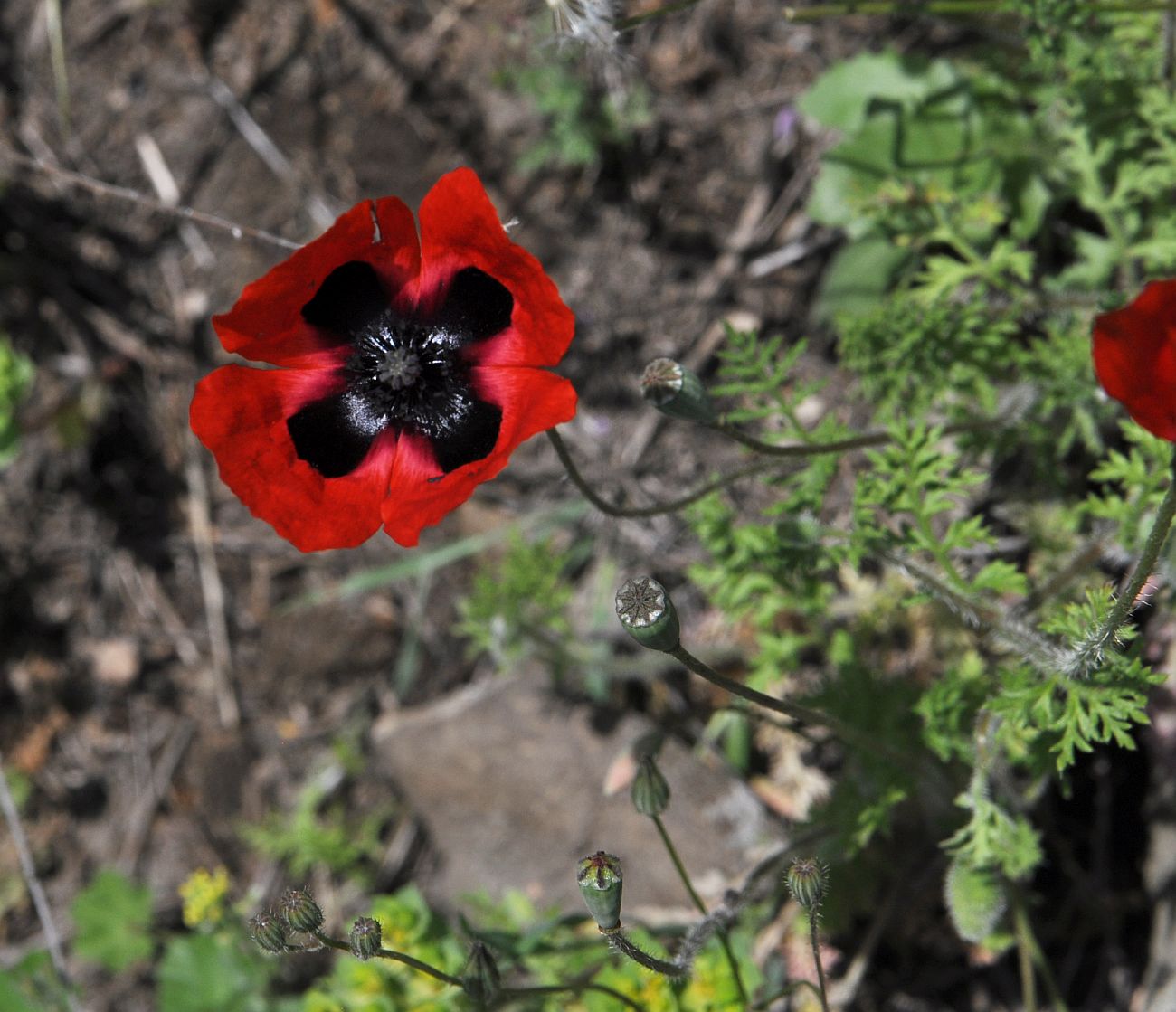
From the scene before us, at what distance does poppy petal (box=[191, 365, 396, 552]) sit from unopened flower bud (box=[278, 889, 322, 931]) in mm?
733

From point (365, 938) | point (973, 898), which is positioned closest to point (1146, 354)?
point (973, 898)

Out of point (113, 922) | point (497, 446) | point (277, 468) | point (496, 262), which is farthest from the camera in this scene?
point (113, 922)

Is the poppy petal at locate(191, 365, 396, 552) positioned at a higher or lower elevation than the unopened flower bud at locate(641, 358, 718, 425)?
lower

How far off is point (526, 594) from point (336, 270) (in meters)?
1.39

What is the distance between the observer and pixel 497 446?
8.18ft

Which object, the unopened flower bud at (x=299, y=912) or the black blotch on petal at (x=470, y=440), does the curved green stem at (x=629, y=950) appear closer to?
the unopened flower bud at (x=299, y=912)

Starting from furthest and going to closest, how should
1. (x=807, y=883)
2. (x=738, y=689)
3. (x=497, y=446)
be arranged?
1. (x=497, y=446)
2. (x=738, y=689)
3. (x=807, y=883)

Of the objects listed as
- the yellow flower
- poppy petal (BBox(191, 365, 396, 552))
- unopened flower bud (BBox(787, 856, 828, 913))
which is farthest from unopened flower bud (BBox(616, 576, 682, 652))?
the yellow flower

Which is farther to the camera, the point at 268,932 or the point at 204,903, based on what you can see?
the point at 204,903

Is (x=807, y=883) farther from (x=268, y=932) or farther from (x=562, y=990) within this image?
(x=268, y=932)

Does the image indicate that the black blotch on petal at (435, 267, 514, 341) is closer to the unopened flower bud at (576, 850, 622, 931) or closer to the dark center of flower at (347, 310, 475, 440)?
the dark center of flower at (347, 310, 475, 440)

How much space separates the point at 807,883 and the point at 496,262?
152 cm

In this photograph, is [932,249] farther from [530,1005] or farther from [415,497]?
[530,1005]

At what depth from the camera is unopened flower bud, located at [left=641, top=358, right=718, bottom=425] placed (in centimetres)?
227
